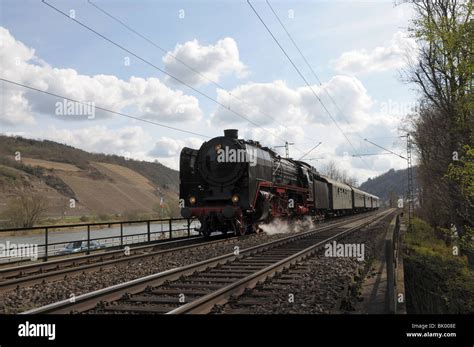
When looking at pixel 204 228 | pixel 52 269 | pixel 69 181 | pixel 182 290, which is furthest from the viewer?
pixel 69 181

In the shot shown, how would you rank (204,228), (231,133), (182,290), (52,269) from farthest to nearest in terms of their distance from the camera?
(231,133), (204,228), (52,269), (182,290)

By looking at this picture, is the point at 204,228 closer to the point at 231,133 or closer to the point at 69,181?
the point at 231,133

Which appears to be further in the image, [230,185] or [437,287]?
[230,185]

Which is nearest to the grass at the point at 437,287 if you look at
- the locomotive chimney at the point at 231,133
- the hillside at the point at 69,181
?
the locomotive chimney at the point at 231,133

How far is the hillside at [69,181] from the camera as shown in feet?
232

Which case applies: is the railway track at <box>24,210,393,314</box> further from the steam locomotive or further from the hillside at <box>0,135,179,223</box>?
the hillside at <box>0,135,179,223</box>

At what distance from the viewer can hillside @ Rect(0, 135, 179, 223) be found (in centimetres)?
7069

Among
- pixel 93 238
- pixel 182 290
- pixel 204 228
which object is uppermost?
pixel 204 228

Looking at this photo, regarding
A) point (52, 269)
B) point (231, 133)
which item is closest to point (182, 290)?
point (52, 269)

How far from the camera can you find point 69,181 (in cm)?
8619

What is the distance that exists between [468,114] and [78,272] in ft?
38.9
